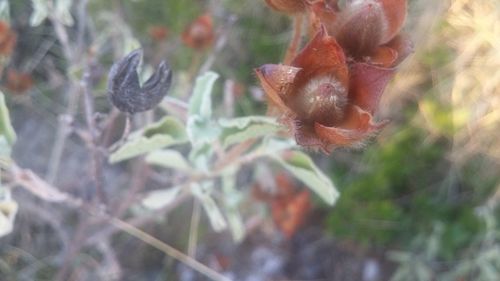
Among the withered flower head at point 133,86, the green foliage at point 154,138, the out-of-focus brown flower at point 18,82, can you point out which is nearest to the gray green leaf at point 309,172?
the green foliage at point 154,138

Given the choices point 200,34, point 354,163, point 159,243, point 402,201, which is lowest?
point 402,201

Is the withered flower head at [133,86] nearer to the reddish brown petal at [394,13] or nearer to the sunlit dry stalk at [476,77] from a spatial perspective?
the reddish brown petal at [394,13]

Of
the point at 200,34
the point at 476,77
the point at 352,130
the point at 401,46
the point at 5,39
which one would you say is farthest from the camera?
the point at 476,77

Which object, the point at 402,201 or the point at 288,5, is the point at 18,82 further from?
the point at 402,201

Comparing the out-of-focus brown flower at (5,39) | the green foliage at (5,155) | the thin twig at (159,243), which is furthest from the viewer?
the thin twig at (159,243)

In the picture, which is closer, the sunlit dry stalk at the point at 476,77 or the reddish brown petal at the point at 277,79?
the reddish brown petal at the point at 277,79

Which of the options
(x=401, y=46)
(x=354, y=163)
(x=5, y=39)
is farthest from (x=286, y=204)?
(x=401, y=46)

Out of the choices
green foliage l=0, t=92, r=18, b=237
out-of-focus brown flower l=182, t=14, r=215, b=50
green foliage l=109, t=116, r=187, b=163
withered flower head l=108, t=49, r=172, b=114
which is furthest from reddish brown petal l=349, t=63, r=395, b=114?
out-of-focus brown flower l=182, t=14, r=215, b=50
